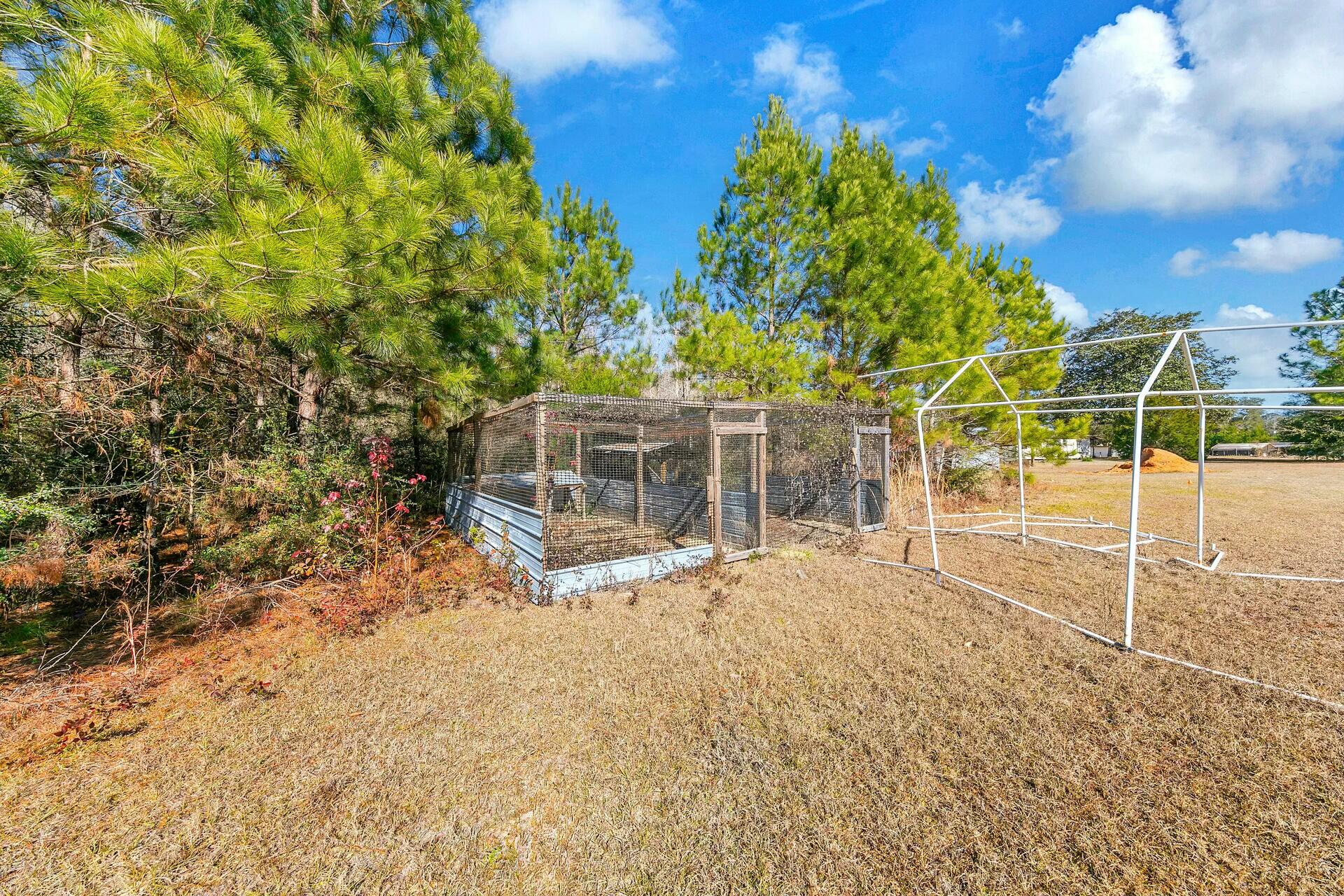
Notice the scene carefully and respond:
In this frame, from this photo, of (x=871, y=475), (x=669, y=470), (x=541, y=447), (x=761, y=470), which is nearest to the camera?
Result: (x=541, y=447)

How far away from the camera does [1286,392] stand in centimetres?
383

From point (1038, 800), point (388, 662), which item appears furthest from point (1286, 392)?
point (388, 662)

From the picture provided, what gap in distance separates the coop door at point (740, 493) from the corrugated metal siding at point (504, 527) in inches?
84.5

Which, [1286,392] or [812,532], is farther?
[812,532]

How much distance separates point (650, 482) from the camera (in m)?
7.54

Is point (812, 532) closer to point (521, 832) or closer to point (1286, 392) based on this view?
point (1286, 392)

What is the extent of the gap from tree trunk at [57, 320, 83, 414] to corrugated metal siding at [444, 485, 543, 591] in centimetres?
331

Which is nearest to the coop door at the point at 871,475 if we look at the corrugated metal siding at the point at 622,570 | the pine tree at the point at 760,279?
the pine tree at the point at 760,279

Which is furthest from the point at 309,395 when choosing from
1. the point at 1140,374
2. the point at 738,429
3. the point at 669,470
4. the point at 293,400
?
the point at 1140,374

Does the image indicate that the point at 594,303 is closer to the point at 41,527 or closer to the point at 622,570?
the point at 622,570

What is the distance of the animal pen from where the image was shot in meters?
4.81

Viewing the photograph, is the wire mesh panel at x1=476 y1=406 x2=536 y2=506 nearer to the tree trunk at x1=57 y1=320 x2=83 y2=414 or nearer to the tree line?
the tree line

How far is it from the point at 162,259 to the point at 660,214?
32.5 ft

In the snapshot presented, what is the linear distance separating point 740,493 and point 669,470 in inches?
54.3
